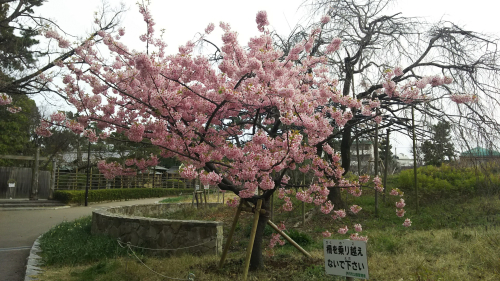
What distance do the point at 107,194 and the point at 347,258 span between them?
20.7 m

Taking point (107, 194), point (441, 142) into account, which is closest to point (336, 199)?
point (441, 142)

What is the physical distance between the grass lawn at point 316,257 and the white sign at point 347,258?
0.75 metres

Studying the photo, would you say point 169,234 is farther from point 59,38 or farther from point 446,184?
point 446,184

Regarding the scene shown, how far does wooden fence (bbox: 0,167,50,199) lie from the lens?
18422mm

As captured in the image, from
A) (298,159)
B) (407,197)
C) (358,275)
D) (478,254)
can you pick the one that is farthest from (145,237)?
(407,197)

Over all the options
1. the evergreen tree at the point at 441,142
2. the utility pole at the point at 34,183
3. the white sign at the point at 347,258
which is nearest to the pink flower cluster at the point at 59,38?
the white sign at the point at 347,258

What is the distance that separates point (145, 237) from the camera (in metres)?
6.68

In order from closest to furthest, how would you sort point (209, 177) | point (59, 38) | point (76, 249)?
point (209, 177), point (59, 38), point (76, 249)

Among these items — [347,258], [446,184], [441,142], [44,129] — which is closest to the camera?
[347,258]

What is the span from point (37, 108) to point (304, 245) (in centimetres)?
2436

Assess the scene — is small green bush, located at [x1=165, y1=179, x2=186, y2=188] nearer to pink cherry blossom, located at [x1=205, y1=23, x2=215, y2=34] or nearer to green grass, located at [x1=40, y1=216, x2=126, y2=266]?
green grass, located at [x1=40, y1=216, x2=126, y2=266]

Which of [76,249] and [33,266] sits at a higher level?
[76,249]

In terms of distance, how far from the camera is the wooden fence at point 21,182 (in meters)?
18.4

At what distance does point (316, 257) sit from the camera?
526 cm
